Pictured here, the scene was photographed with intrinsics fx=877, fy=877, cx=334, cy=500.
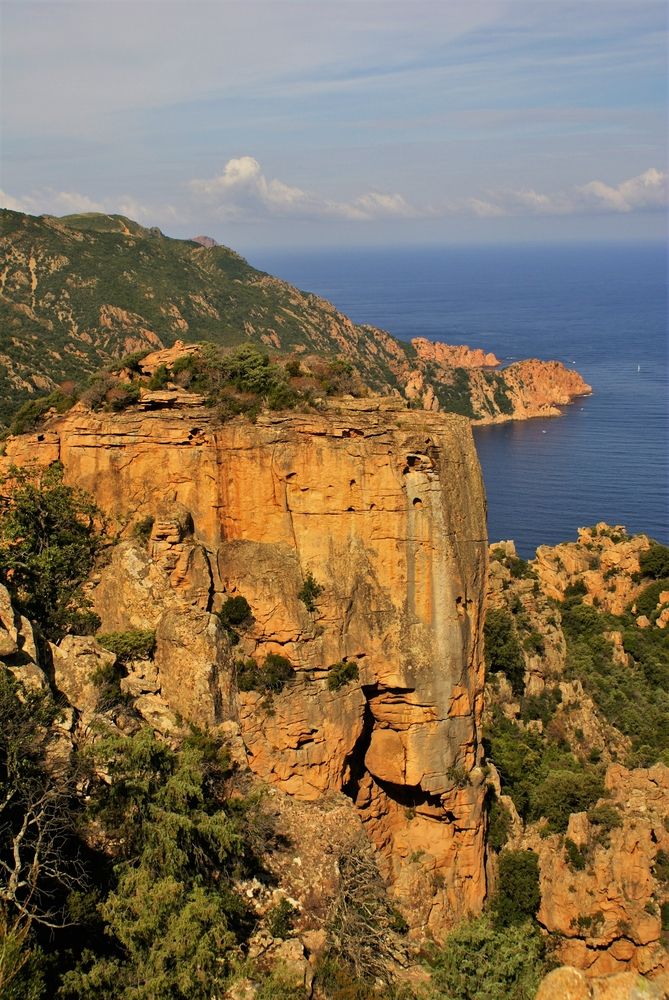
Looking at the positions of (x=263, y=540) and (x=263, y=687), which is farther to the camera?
(x=263, y=540)

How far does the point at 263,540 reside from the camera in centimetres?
2294

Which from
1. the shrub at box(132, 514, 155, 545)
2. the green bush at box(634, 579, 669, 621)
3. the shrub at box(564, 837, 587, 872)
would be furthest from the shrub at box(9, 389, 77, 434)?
the green bush at box(634, 579, 669, 621)

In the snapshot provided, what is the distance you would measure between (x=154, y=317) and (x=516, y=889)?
282 feet

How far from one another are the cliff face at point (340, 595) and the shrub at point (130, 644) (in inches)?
10.2

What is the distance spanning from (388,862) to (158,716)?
25.0 ft

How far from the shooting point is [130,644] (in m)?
21.1

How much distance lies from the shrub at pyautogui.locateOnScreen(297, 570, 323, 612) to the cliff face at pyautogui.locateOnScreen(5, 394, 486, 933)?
154 mm

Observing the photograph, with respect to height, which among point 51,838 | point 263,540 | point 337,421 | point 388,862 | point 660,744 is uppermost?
point 337,421

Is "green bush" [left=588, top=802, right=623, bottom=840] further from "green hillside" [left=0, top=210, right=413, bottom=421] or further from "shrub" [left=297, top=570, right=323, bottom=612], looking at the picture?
"green hillside" [left=0, top=210, right=413, bottom=421]

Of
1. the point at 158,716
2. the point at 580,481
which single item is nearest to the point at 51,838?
the point at 158,716

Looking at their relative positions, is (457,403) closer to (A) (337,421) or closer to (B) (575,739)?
(B) (575,739)

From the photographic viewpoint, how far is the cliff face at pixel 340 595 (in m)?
Answer: 21.5

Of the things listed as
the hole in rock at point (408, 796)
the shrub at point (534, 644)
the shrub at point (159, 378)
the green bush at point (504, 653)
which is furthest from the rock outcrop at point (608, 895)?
the shrub at point (159, 378)

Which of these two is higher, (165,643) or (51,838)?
(165,643)
